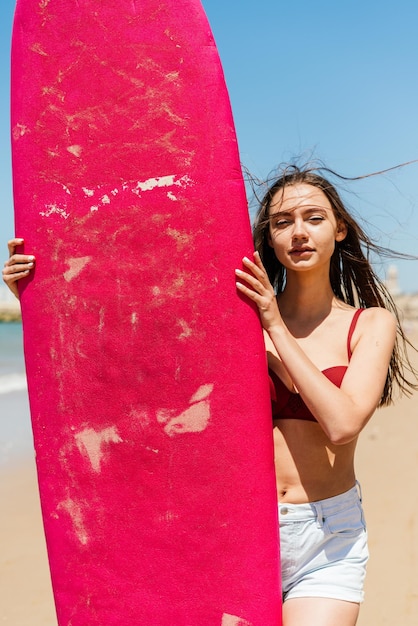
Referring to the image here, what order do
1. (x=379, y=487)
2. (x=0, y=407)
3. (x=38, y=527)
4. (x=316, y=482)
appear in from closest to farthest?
1. (x=316, y=482)
2. (x=38, y=527)
3. (x=379, y=487)
4. (x=0, y=407)

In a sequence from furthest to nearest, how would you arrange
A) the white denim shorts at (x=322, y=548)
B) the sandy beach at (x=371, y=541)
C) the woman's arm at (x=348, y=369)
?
the sandy beach at (x=371, y=541) → the white denim shorts at (x=322, y=548) → the woman's arm at (x=348, y=369)

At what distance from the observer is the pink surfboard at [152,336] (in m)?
1.97

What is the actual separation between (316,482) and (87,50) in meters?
1.45

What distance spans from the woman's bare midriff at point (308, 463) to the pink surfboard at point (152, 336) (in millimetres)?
74

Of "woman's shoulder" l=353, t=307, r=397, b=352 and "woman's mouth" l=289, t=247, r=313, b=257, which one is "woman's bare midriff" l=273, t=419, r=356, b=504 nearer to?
"woman's shoulder" l=353, t=307, r=397, b=352

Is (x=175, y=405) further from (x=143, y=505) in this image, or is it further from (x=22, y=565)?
(x=22, y=565)

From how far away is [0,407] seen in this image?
34.4 ft

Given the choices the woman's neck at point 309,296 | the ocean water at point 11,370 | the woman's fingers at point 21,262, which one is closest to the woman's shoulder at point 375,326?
the woman's neck at point 309,296

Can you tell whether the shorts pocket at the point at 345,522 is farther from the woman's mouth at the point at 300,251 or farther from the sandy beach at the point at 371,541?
the sandy beach at the point at 371,541

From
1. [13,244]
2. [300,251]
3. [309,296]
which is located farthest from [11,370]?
[300,251]

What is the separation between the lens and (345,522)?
6.45ft

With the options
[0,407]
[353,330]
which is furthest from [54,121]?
[0,407]

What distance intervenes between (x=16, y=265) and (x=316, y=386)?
1001 mm

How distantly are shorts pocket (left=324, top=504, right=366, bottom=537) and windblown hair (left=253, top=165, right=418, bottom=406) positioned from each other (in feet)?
1.33
